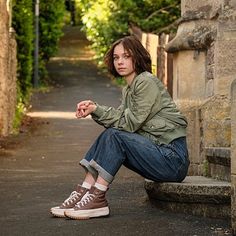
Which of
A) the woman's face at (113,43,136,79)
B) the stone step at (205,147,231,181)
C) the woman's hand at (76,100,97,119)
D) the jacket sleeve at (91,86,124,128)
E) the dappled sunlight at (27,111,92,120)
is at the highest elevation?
the woman's face at (113,43,136,79)

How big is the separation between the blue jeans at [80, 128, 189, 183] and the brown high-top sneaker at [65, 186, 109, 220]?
144mm

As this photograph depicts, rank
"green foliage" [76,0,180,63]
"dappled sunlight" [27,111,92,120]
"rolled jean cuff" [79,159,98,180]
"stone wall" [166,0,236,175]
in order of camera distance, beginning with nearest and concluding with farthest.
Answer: "rolled jean cuff" [79,159,98,180] < "stone wall" [166,0,236,175] < "dappled sunlight" [27,111,92,120] < "green foliage" [76,0,180,63]

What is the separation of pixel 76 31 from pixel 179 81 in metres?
34.1

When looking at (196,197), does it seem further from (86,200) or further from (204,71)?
(204,71)

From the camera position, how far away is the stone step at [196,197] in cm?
590

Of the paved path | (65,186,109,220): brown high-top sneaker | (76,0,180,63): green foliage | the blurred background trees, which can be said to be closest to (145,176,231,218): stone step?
the paved path

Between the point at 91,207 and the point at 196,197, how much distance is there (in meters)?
0.76

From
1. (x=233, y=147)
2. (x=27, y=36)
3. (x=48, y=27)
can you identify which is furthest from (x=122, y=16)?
(x=233, y=147)

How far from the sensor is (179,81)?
823 centimetres

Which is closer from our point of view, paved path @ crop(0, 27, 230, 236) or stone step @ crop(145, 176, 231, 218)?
paved path @ crop(0, 27, 230, 236)

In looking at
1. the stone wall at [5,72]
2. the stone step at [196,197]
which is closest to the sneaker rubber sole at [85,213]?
the stone step at [196,197]

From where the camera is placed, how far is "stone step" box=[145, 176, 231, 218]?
5.90 meters

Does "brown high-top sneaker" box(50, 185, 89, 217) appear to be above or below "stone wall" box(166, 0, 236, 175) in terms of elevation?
below

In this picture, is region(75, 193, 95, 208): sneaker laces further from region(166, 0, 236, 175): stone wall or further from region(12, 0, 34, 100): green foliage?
region(12, 0, 34, 100): green foliage
